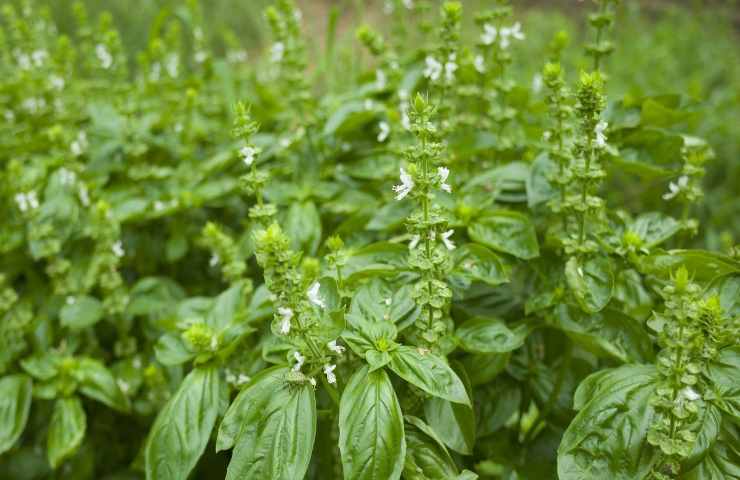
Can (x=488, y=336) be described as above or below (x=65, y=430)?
above

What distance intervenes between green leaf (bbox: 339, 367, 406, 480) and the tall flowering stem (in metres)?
0.20

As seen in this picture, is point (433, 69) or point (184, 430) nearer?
point (184, 430)

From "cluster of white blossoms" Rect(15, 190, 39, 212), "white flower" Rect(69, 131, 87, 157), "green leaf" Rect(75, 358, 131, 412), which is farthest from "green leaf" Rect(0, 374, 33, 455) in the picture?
"white flower" Rect(69, 131, 87, 157)

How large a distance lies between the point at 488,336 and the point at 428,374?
0.99ft

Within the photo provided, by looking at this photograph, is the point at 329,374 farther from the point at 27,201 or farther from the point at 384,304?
the point at 27,201

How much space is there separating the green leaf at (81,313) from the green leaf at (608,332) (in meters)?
1.50

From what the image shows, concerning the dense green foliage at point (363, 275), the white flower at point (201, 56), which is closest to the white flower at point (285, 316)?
the dense green foliage at point (363, 275)

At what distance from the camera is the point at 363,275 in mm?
1729

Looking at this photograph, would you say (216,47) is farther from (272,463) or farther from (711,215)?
(272,463)

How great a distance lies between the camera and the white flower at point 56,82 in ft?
9.25

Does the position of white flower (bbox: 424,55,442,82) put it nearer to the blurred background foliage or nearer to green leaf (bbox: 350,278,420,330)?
the blurred background foliage

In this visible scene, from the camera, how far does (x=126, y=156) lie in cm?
278

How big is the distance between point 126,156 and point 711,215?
3413mm

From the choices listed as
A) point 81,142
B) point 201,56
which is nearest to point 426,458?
point 81,142
